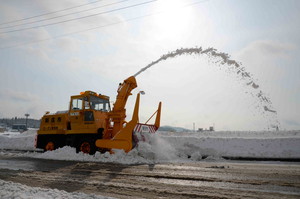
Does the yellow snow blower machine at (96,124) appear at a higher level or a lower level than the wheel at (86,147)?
higher

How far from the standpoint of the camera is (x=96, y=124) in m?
12.2

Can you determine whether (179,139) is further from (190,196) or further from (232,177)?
(190,196)

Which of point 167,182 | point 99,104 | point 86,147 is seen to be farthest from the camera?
point 99,104

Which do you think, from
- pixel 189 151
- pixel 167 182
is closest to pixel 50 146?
pixel 189 151

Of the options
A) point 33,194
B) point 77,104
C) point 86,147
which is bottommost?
point 33,194

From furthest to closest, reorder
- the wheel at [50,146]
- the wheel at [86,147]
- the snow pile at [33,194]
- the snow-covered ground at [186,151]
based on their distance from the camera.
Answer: the wheel at [50,146], the wheel at [86,147], the snow-covered ground at [186,151], the snow pile at [33,194]

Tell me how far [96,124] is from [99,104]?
53.6 inches

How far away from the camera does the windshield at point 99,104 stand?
1287 cm

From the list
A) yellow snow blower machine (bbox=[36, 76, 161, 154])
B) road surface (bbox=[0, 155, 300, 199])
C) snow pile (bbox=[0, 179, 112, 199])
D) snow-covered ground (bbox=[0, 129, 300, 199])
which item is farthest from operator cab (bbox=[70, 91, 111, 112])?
snow pile (bbox=[0, 179, 112, 199])

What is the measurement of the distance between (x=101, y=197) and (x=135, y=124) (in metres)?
6.19

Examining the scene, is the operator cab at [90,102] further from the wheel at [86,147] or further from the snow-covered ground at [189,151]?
the snow-covered ground at [189,151]

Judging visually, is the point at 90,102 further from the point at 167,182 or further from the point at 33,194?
the point at 33,194

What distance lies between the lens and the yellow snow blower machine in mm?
11159

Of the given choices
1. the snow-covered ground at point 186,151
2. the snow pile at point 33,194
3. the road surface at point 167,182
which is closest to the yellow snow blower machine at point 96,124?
the snow-covered ground at point 186,151
